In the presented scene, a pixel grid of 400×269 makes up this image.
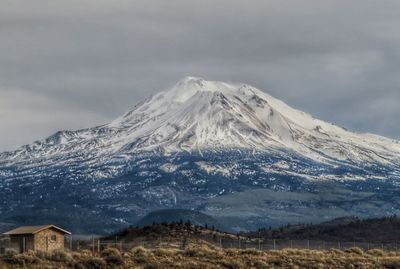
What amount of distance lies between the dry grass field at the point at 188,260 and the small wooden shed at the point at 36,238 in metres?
11.4

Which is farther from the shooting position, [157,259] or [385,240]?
[385,240]

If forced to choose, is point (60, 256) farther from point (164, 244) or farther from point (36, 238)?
point (164, 244)

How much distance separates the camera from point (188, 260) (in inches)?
3425

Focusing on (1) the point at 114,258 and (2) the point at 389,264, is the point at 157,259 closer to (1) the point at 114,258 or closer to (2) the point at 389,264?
(1) the point at 114,258

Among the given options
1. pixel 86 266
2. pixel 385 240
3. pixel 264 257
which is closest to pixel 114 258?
pixel 86 266

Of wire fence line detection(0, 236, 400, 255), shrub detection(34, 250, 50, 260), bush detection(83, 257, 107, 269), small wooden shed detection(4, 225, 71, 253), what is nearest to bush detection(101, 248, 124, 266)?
bush detection(83, 257, 107, 269)

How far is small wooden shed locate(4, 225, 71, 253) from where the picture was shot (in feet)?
325

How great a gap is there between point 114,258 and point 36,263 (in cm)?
608

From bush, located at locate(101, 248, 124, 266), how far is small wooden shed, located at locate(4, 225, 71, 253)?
13.6 meters

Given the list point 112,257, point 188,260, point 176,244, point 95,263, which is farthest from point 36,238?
point 176,244

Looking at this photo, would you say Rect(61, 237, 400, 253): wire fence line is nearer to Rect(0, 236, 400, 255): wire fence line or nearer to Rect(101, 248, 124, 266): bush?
Rect(0, 236, 400, 255): wire fence line

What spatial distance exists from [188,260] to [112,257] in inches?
253

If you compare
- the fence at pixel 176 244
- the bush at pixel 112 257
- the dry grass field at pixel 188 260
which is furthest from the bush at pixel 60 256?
the fence at pixel 176 244

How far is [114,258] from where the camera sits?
83.4 meters
